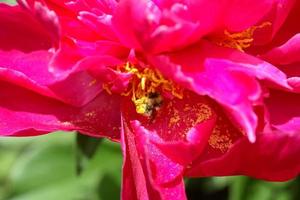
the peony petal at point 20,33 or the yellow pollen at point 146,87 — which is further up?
the peony petal at point 20,33

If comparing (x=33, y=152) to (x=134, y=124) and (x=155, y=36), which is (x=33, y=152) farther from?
(x=155, y=36)

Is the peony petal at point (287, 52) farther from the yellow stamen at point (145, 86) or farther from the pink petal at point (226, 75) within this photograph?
the yellow stamen at point (145, 86)

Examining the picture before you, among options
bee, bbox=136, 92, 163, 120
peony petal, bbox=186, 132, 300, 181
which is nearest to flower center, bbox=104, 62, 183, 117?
bee, bbox=136, 92, 163, 120

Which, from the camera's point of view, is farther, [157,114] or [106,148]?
[106,148]

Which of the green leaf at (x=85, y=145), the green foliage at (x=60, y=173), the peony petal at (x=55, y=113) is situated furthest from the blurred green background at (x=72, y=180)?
the peony petal at (x=55, y=113)

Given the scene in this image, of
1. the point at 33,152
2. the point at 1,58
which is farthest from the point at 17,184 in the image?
the point at 1,58

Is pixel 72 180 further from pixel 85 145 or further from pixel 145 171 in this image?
pixel 145 171

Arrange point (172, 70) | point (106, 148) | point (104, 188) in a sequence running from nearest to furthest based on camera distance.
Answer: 1. point (172, 70)
2. point (104, 188)
3. point (106, 148)
